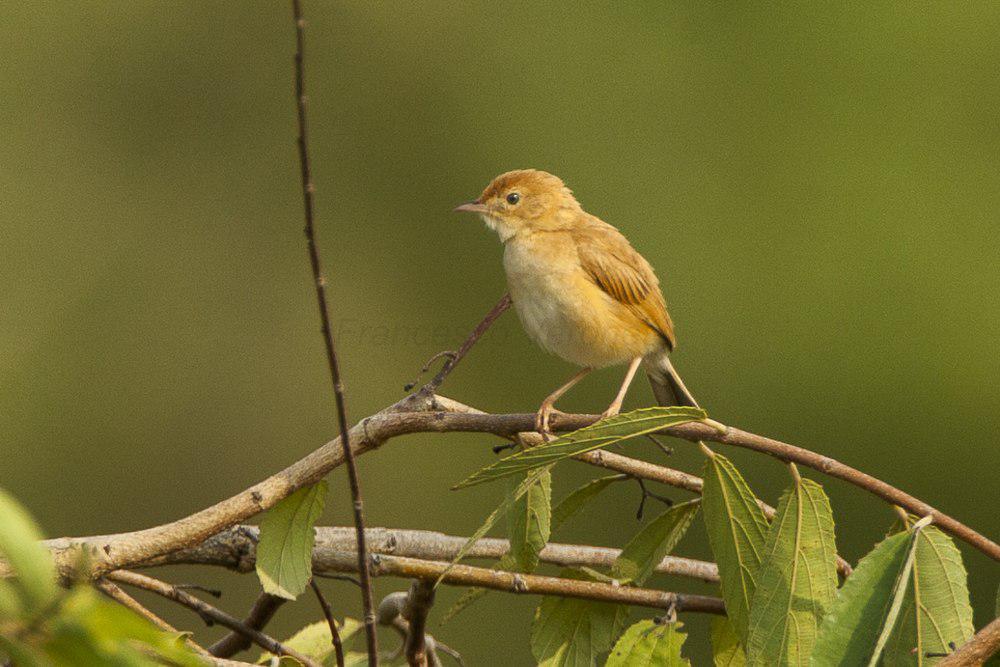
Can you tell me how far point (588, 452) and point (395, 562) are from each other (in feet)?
1.47

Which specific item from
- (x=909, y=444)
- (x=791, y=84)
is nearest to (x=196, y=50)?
(x=791, y=84)

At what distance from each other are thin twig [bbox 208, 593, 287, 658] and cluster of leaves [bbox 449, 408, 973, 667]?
Answer: 45 centimetres

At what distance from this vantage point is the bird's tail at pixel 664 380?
14.2 feet

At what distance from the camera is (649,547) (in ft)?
9.08

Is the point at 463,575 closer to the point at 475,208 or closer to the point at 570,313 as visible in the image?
the point at 570,313

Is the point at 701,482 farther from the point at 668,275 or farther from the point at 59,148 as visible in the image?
the point at 59,148

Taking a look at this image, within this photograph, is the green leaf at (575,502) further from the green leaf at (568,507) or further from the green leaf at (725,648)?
the green leaf at (725,648)

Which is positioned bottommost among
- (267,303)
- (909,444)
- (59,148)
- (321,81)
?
(909,444)

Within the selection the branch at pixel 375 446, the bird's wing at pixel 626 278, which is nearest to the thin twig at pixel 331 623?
the branch at pixel 375 446

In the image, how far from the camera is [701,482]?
2621 millimetres

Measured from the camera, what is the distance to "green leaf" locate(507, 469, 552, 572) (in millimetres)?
2645

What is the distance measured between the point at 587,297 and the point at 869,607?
6.70 feet

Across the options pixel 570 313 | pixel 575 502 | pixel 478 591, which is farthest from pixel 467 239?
pixel 478 591

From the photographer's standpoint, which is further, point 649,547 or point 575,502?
point 575,502
